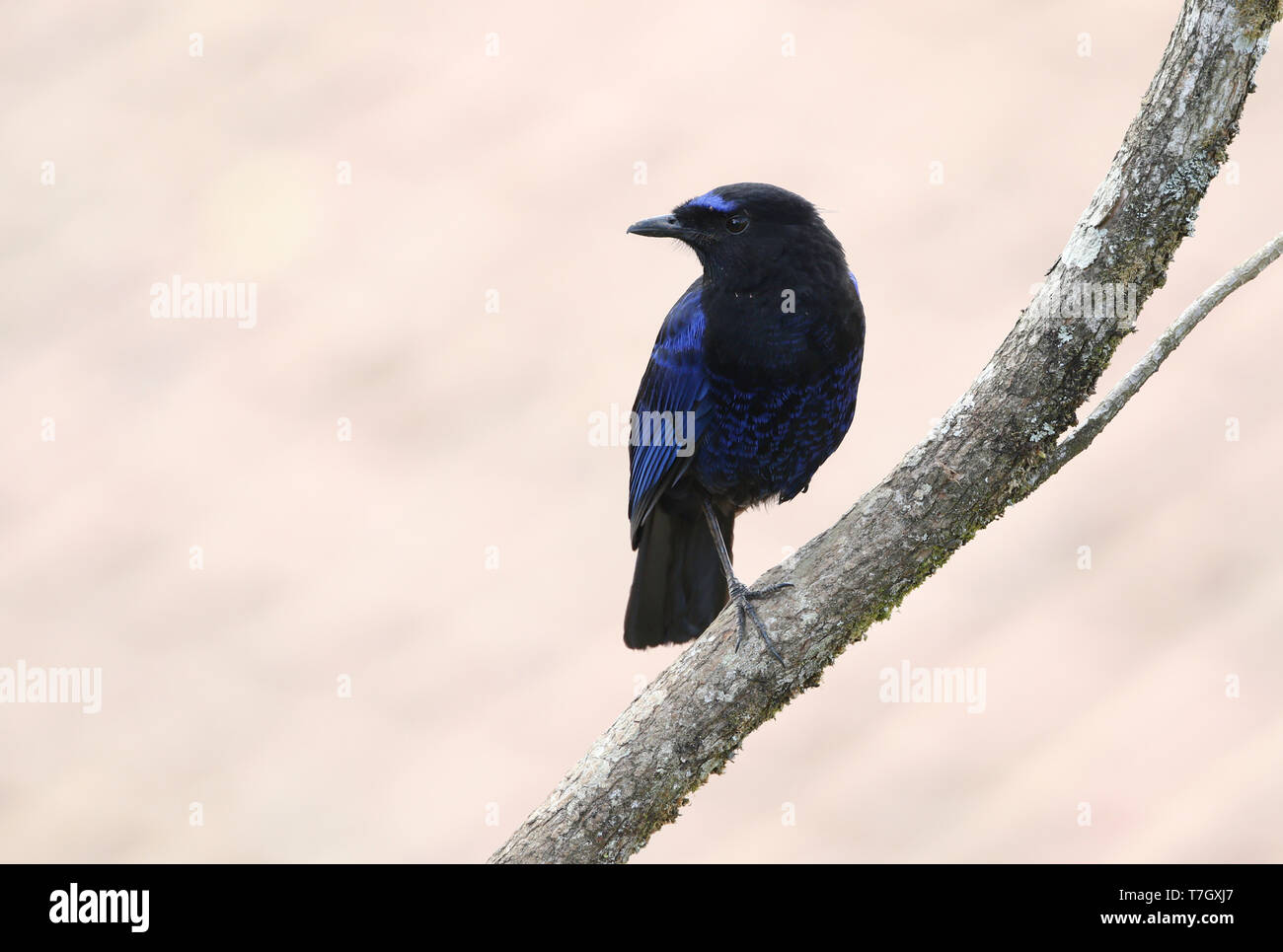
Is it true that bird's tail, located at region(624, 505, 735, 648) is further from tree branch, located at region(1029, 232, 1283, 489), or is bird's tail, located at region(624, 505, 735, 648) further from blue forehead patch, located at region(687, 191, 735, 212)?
tree branch, located at region(1029, 232, 1283, 489)

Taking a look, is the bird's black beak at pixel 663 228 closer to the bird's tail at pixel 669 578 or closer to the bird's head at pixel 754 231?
the bird's head at pixel 754 231

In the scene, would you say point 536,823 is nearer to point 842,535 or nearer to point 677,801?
point 677,801

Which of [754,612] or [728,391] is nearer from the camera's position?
[754,612]

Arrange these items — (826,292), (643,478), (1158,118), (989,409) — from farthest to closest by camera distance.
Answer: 1. (643,478)
2. (826,292)
3. (989,409)
4. (1158,118)

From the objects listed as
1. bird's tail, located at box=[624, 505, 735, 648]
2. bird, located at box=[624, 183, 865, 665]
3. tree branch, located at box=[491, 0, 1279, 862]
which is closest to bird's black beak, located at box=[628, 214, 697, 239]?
bird, located at box=[624, 183, 865, 665]

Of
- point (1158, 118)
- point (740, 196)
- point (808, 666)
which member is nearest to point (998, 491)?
point (808, 666)

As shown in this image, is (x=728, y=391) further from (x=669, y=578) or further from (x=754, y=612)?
(x=754, y=612)

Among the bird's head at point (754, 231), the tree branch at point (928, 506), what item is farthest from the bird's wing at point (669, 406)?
the tree branch at point (928, 506)

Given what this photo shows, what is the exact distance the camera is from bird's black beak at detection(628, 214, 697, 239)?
313cm

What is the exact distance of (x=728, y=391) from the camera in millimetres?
3090

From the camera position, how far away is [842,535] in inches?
95.9

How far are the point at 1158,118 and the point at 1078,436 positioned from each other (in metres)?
Result: 0.60

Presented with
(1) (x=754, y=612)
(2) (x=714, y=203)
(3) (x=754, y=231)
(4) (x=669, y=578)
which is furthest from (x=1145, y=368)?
(4) (x=669, y=578)

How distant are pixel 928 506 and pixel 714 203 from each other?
1085 mm
